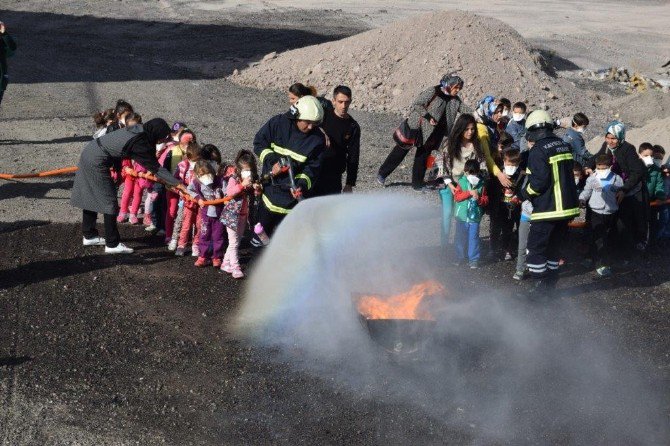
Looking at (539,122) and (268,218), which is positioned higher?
(539,122)

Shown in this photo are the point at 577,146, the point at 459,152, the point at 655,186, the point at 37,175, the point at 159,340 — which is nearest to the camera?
the point at 159,340

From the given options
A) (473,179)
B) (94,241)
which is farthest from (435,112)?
(94,241)

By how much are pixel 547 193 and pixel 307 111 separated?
2671 millimetres

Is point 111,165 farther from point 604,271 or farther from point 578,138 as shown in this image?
point 578,138

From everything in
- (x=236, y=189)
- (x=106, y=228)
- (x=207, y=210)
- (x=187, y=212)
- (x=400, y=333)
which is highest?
(x=236, y=189)

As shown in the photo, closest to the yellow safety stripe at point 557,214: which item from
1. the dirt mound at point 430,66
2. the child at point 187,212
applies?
the child at point 187,212

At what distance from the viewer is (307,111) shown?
31.6 feet

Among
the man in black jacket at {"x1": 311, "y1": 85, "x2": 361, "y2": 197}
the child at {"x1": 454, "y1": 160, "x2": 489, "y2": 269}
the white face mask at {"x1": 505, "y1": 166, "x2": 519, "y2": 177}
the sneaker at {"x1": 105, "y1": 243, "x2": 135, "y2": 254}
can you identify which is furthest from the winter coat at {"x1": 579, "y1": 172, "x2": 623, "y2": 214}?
the sneaker at {"x1": 105, "y1": 243, "x2": 135, "y2": 254}

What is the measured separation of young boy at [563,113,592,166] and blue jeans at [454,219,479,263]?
89.0 inches

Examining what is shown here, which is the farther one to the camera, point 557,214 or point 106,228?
point 106,228

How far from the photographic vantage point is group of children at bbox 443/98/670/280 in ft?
35.9

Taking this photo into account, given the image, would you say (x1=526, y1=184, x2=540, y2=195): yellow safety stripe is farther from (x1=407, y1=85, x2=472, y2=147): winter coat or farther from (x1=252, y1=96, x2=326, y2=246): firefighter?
(x1=407, y1=85, x2=472, y2=147): winter coat

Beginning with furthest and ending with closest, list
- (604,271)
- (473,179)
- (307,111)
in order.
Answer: (604,271) < (473,179) < (307,111)

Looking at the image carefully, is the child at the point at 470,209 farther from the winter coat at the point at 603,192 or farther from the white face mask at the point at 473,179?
the winter coat at the point at 603,192
